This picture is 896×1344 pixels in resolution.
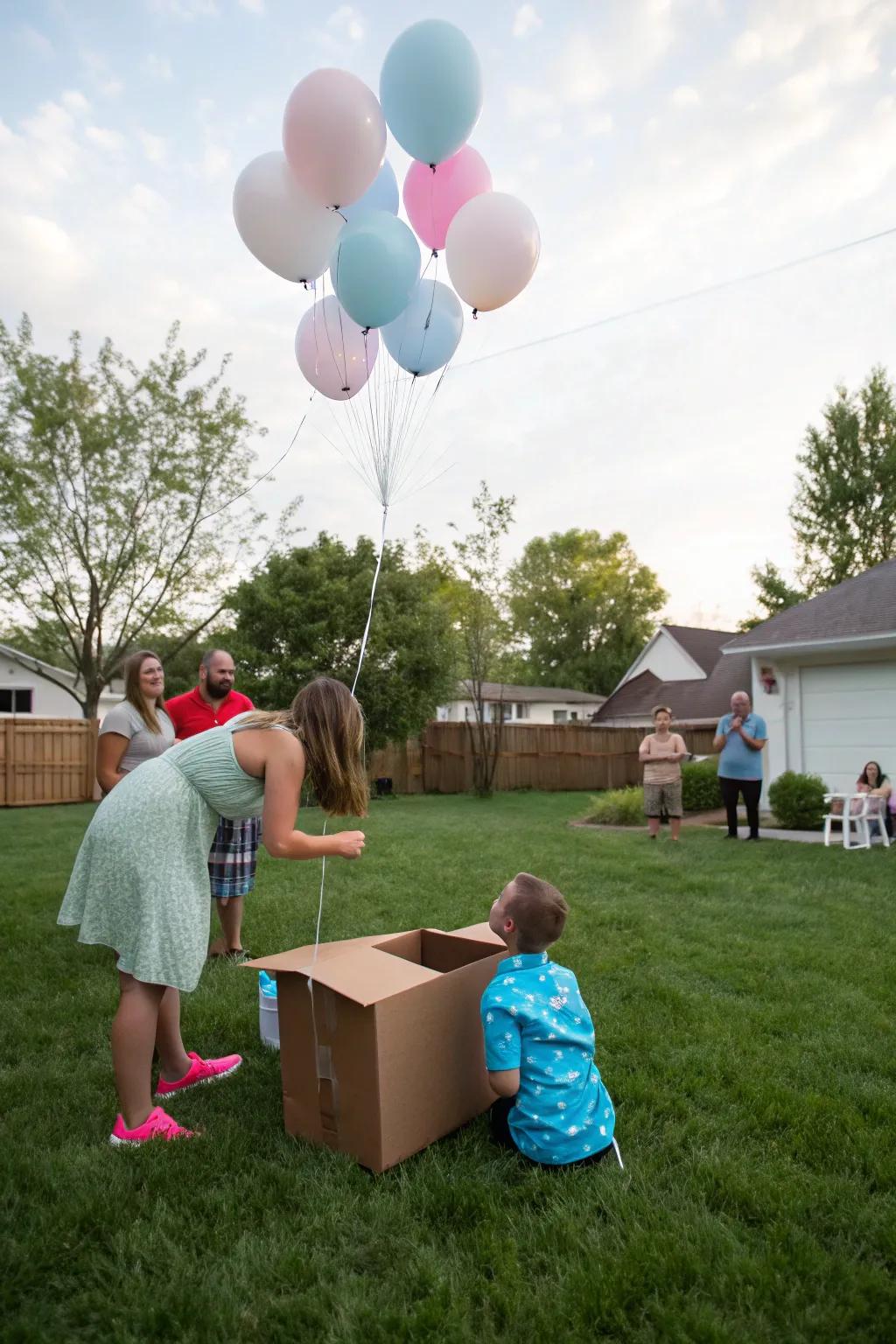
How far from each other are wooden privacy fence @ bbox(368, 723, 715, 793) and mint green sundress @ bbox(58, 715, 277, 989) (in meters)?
15.3

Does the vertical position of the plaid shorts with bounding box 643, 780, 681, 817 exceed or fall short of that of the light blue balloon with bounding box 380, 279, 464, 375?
it falls short

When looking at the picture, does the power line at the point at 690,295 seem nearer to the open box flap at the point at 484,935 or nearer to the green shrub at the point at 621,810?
the open box flap at the point at 484,935

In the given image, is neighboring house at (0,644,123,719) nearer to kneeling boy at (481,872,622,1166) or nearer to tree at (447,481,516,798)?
tree at (447,481,516,798)

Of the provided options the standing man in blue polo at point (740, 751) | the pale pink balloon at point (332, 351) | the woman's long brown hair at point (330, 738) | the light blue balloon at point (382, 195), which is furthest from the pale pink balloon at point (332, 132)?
the standing man in blue polo at point (740, 751)

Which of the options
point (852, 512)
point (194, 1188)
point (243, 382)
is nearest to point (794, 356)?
point (194, 1188)

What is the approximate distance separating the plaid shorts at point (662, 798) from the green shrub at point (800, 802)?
7.70 ft

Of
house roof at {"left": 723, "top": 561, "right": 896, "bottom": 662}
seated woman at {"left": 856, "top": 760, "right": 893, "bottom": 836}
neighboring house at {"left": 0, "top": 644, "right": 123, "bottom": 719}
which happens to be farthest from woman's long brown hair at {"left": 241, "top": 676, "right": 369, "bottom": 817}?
neighboring house at {"left": 0, "top": 644, "right": 123, "bottom": 719}

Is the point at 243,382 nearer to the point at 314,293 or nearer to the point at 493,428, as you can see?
the point at 493,428

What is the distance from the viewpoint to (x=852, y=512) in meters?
25.5

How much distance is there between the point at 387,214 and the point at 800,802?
9.11 meters

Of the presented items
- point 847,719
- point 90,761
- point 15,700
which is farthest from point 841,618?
point 15,700

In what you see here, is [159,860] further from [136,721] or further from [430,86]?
[430,86]

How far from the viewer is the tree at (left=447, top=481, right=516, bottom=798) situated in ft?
59.7

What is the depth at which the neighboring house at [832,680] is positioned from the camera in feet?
36.1
